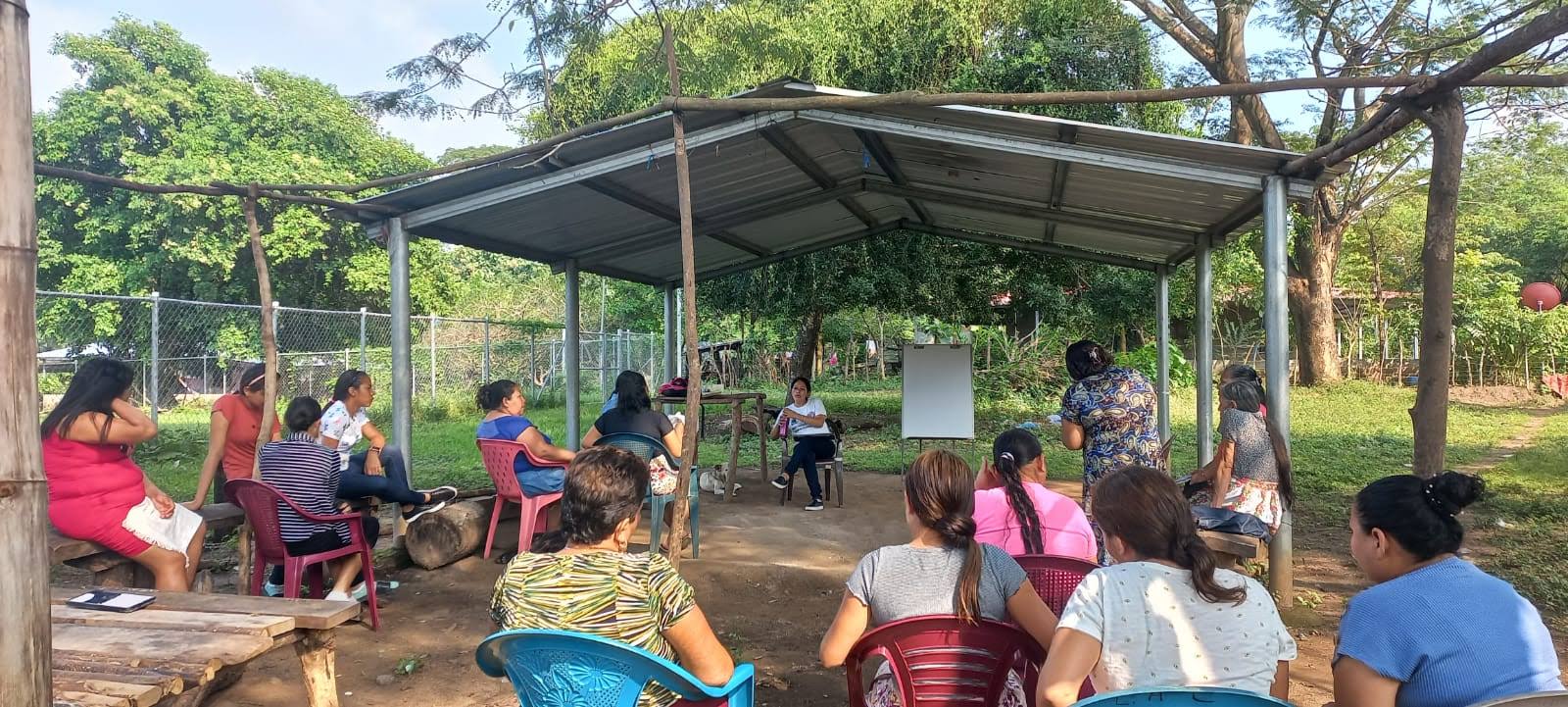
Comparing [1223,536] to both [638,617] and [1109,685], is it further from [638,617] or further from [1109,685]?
[638,617]

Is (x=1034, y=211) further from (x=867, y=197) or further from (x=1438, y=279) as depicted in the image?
(x=1438, y=279)

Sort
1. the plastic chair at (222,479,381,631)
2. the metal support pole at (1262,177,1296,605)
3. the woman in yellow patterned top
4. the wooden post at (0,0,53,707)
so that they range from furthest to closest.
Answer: the metal support pole at (1262,177,1296,605) → the plastic chair at (222,479,381,631) → the woman in yellow patterned top → the wooden post at (0,0,53,707)

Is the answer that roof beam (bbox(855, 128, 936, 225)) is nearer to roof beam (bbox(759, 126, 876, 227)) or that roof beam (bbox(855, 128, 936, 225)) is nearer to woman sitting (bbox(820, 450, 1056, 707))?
roof beam (bbox(759, 126, 876, 227))

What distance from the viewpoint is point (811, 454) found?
754 cm

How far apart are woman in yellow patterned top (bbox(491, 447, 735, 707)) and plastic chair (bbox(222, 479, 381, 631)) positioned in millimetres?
2333

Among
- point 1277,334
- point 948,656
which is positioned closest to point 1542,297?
point 1277,334

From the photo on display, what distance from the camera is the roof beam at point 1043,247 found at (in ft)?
28.3

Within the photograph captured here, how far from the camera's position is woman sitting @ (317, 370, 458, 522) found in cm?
486

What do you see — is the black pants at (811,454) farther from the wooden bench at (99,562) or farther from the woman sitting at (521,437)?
the wooden bench at (99,562)

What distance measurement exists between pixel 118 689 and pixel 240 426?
2937 millimetres

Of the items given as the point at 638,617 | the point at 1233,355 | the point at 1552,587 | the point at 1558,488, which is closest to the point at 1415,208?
the point at 1233,355

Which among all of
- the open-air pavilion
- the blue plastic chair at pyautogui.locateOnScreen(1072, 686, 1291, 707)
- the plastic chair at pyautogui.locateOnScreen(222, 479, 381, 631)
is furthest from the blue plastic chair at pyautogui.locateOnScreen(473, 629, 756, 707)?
the open-air pavilion

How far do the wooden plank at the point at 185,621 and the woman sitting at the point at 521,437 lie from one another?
2.18 metres

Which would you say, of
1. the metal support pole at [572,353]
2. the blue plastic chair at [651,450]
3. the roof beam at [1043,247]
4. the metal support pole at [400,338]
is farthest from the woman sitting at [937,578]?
the roof beam at [1043,247]
